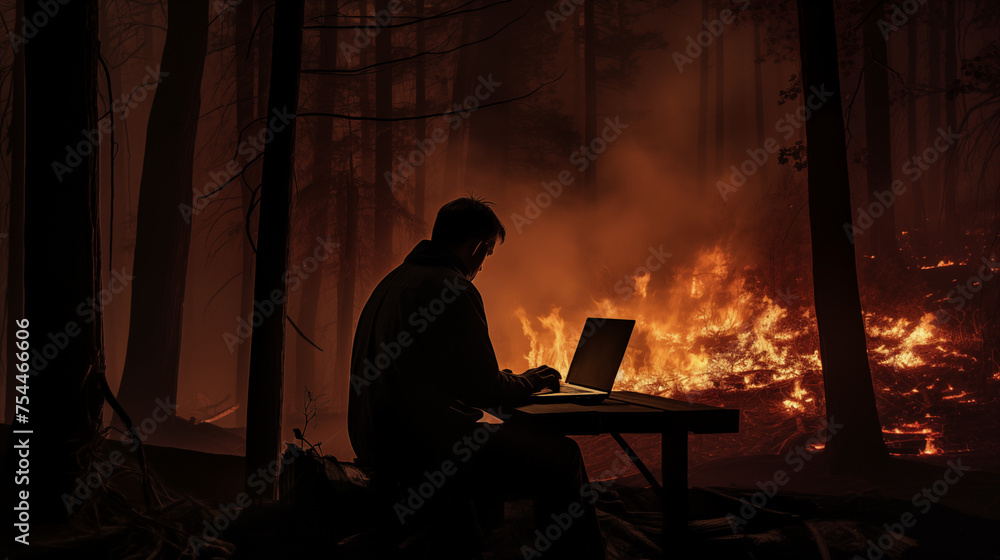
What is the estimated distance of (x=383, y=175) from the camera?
681 inches

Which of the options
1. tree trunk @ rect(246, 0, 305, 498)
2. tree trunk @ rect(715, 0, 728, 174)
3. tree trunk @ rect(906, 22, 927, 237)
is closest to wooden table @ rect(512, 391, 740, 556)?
tree trunk @ rect(246, 0, 305, 498)

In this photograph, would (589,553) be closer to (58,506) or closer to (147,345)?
(58,506)

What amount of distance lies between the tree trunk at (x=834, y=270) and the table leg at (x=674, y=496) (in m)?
4.64

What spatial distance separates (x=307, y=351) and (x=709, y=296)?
12353mm

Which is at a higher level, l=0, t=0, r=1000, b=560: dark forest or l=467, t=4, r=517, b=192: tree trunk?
l=467, t=4, r=517, b=192: tree trunk

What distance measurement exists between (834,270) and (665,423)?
206 inches

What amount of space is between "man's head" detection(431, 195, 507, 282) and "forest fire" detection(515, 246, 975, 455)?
27.1 ft

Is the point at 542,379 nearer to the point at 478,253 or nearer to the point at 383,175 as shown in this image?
the point at 478,253

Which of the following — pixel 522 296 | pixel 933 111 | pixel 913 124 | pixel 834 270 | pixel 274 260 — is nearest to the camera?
pixel 274 260

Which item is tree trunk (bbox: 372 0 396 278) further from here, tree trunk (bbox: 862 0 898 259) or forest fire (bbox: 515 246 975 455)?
tree trunk (bbox: 862 0 898 259)

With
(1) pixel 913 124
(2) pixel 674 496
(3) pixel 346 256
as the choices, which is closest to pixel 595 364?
(2) pixel 674 496

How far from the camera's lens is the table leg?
3.94 meters

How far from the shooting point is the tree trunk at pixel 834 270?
763 cm

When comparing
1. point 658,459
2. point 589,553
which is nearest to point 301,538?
point 589,553
